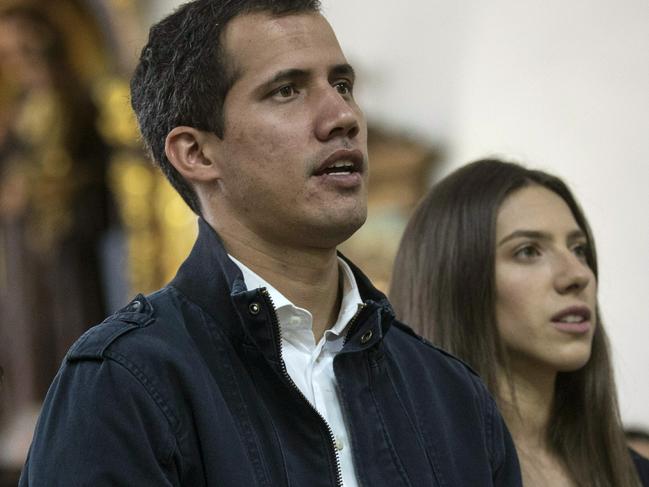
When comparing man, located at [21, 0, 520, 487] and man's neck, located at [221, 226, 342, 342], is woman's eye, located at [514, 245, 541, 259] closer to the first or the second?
man, located at [21, 0, 520, 487]

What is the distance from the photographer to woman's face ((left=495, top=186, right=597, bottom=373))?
2.70 metres

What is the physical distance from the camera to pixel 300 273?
194 cm

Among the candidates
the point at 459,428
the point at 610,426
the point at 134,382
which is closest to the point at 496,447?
the point at 459,428

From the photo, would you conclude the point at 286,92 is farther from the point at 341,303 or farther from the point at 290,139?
the point at 341,303

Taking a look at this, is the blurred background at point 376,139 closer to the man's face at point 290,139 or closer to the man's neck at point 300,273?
the man's face at point 290,139

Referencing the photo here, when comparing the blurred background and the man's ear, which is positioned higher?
the blurred background

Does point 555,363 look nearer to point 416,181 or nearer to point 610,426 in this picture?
point 610,426

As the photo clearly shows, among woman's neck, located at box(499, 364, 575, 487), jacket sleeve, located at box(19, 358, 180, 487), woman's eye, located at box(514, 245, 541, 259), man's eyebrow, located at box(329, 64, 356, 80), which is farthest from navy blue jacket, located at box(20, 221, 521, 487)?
woman's eye, located at box(514, 245, 541, 259)

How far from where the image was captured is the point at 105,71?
6.10 metres

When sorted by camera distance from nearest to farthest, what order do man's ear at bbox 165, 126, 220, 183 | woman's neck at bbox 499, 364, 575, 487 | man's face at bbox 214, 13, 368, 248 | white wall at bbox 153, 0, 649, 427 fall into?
man's face at bbox 214, 13, 368, 248, man's ear at bbox 165, 126, 220, 183, woman's neck at bbox 499, 364, 575, 487, white wall at bbox 153, 0, 649, 427

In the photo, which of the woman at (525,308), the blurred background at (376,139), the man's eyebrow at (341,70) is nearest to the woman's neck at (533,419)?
the woman at (525,308)

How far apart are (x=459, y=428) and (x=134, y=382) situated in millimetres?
572

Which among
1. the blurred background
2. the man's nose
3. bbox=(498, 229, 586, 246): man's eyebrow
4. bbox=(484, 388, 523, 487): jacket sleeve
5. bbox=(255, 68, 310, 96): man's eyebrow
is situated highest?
the blurred background

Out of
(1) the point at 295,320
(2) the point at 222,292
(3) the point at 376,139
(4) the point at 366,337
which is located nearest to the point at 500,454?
(4) the point at 366,337
